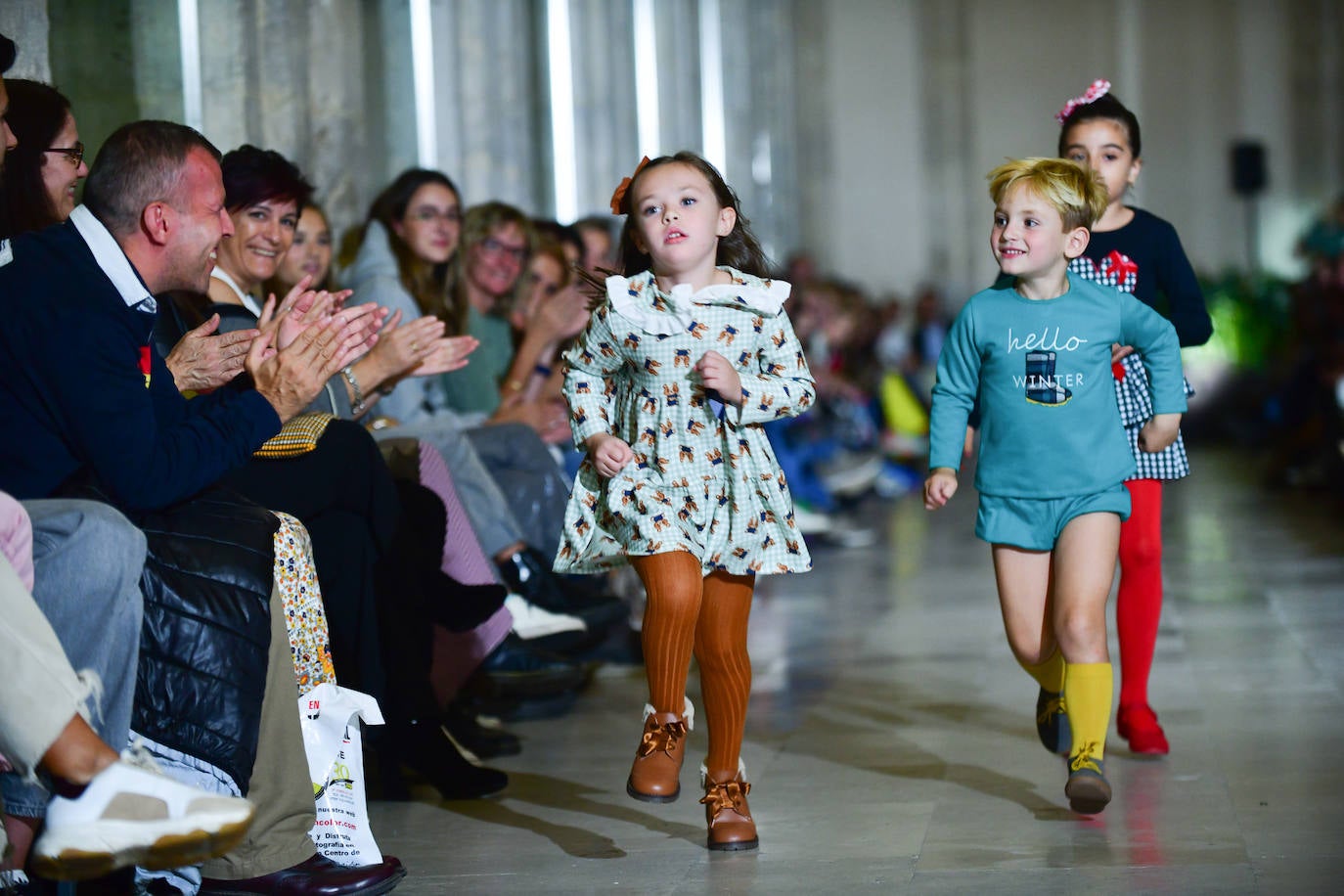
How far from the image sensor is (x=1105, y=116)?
13.7 ft

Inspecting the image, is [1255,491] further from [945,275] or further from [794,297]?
[945,275]

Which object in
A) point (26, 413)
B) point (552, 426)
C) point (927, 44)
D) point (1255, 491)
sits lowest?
point (1255, 491)

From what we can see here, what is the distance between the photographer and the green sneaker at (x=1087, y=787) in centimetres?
335

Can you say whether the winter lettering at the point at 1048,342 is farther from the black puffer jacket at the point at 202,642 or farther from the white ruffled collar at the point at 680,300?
the black puffer jacket at the point at 202,642

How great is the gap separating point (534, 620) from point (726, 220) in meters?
1.66

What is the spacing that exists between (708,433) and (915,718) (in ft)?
4.86

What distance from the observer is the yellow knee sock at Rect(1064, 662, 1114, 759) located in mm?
3451

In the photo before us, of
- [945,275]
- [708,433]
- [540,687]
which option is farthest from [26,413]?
[945,275]

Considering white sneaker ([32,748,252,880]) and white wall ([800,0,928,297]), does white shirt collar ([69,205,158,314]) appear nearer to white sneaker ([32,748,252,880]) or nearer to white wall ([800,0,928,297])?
white sneaker ([32,748,252,880])

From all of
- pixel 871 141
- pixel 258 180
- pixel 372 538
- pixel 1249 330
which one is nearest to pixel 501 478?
pixel 258 180

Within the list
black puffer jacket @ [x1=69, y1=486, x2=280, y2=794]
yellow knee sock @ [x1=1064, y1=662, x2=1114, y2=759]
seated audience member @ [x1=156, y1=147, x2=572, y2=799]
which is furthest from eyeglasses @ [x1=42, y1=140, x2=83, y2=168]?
yellow knee sock @ [x1=1064, y1=662, x2=1114, y2=759]

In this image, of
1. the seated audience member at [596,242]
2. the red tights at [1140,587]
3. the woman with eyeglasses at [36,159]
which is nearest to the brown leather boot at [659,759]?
the red tights at [1140,587]

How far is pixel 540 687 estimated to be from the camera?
15.1 feet

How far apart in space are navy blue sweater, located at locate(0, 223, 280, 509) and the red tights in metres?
2.15
